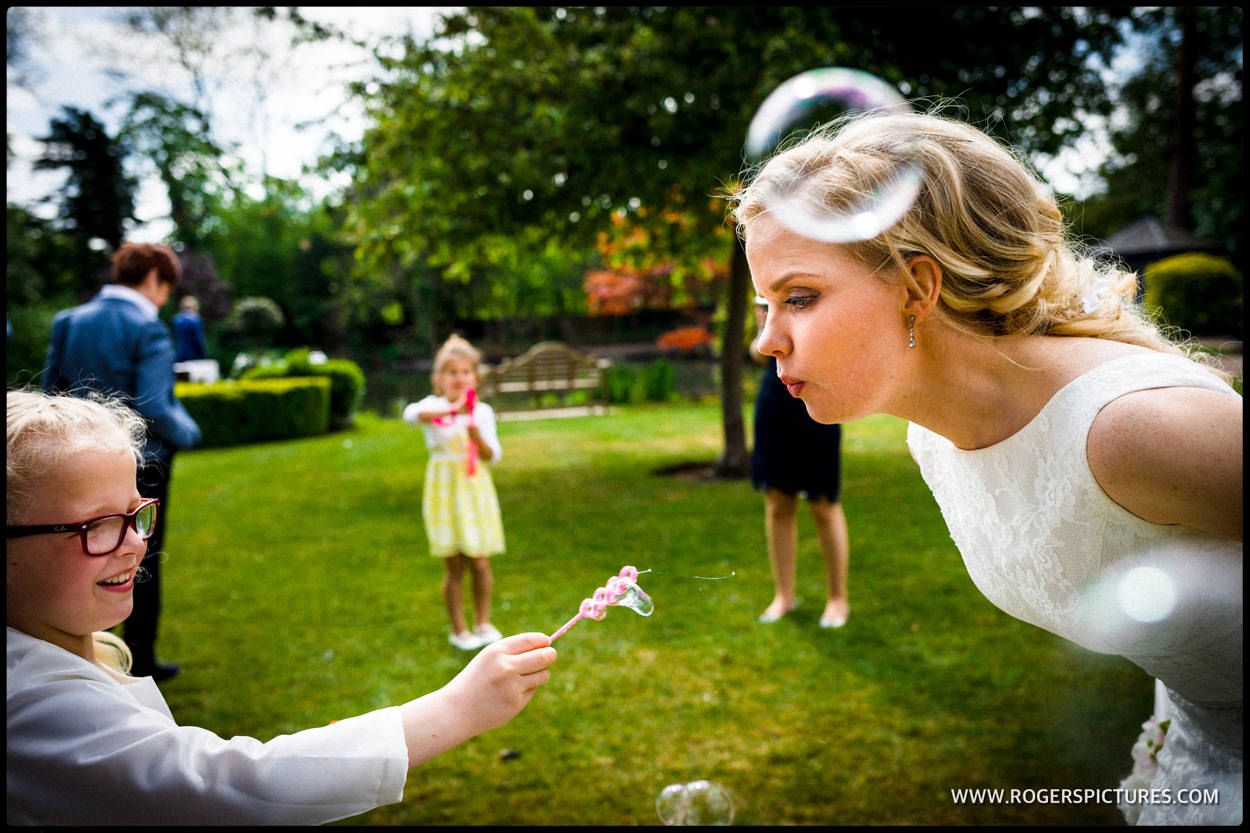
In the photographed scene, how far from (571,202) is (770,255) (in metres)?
7.24

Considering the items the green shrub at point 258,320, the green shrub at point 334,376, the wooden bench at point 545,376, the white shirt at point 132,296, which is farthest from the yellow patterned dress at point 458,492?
the green shrub at point 258,320

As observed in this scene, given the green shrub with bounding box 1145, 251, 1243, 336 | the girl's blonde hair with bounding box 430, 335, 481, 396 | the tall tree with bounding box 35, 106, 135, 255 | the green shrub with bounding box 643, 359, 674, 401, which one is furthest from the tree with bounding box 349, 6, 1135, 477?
the tall tree with bounding box 35, 106, 135, 255

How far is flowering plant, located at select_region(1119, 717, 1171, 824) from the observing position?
181 centimetres

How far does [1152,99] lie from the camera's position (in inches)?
999

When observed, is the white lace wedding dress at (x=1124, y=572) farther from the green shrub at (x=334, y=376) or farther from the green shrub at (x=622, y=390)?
the green shrub at (x=622, y=390)

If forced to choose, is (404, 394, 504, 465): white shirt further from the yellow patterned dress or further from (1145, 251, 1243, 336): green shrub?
(1145, 251, 1243, 336): green shrub

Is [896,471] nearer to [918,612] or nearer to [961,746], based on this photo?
[918,612]

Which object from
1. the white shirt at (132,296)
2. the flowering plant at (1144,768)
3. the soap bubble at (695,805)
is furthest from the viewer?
the white shirt at (132,296)

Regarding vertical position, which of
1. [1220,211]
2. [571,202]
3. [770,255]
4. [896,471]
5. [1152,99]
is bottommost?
[896,471]

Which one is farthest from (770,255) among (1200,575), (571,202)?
(571,202)

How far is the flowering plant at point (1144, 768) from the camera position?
1.81 m

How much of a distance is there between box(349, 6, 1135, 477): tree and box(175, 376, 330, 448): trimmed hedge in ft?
21.1

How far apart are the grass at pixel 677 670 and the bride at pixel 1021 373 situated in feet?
2.21

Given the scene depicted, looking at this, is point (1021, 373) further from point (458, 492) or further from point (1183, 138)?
point (1183, 138)
